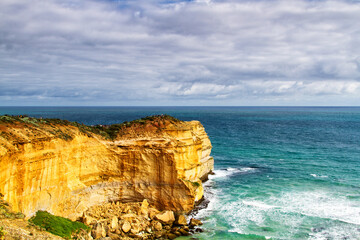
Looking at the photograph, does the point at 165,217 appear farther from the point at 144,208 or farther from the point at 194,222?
the point at 194,222

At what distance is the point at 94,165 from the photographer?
26922mm

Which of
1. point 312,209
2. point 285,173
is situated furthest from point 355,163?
point 312,209

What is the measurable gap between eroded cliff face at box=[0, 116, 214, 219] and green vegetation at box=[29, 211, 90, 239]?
1.07 metres

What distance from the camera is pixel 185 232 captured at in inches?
998

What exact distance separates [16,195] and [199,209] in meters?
18.1

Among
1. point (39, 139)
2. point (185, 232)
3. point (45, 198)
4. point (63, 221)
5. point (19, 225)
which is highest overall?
point (39, 139)

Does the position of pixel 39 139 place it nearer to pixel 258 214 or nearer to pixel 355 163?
pixel 258 214

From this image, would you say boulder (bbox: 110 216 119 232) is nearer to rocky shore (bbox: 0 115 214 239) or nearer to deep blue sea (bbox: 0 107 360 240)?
rocky shore (bbox: 0 115 214 239)

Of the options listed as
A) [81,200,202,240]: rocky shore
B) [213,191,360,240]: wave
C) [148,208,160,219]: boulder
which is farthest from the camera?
[148,208,160,219]: boulder

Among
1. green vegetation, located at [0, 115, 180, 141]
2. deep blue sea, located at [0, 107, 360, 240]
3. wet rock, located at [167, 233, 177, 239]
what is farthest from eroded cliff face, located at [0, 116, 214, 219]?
deep blue sea, located at [0, 107, 360, 240]

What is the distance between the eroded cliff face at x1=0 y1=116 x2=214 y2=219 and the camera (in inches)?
827

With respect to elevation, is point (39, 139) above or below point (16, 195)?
above

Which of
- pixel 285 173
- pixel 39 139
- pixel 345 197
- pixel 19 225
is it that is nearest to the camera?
pixel 19 225

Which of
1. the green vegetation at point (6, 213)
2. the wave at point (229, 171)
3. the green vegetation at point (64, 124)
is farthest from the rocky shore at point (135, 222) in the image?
the wave at point (229, 171)
